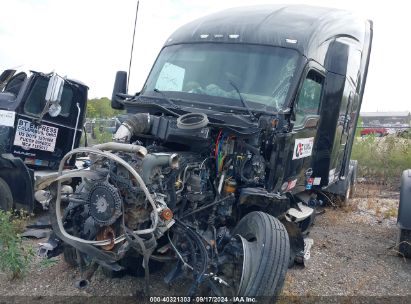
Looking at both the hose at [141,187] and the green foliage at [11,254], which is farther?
the green foliage at [11,254]

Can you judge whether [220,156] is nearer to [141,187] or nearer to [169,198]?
[169,198]

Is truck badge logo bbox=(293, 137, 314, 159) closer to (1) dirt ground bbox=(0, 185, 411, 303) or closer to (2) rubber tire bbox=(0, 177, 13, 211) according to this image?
(1) dirt ground bbox=(0, 185, 411, 303)

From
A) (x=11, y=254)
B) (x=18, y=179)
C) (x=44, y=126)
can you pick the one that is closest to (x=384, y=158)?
(x=44, y=126)

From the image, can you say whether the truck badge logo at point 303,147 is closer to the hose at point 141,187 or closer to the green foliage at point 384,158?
the hose at point 141,187

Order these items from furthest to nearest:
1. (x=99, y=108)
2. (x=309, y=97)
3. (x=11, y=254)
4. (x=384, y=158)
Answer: (x=99, y=108)
(x=384, y=158)
(x=309, y=97)
(x=11, y=254)

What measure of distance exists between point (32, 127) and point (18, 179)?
37.5 inches

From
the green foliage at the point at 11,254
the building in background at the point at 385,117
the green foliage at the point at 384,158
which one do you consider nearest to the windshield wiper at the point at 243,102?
the green foliage at the point at 11,254

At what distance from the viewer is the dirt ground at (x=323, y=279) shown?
433cm

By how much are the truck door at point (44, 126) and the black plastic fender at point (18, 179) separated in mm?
388

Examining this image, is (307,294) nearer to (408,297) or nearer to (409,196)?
(408,297)

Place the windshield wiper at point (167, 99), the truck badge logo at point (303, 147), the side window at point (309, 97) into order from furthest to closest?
the truck badge logo at point (303, 147) < the side window at point (309, 97) < the windshield wiper at point (167, 99)

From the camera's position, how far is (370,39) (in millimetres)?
7707

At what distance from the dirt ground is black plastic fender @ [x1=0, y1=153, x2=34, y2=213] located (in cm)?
87

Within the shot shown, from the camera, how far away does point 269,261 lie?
369 cm
